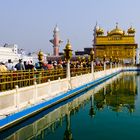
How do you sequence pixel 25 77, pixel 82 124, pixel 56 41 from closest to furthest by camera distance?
pixel 82 124 < pixel 25 77 < pixel 56 41

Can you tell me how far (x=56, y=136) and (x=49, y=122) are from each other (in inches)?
71.8

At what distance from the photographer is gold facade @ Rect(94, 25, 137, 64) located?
68.9 metres

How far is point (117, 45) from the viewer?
6938 centimetres

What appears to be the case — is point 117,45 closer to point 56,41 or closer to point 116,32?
point 116,32

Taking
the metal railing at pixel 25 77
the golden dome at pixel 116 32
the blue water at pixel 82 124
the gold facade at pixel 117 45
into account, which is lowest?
the blue water at pixel 82 124

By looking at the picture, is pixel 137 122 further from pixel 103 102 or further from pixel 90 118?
pixel 103 102

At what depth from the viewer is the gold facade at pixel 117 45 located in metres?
68.9

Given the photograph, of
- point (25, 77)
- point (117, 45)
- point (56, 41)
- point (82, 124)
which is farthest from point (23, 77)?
point (56, 41)

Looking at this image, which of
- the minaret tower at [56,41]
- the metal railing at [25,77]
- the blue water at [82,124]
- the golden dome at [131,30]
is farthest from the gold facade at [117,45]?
the blue water at [82,124]

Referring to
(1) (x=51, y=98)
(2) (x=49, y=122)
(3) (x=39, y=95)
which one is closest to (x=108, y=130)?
(2) (x=49, y=122)

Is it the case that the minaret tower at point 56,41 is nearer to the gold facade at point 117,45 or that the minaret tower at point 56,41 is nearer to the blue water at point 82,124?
the gold facade at point 117,45

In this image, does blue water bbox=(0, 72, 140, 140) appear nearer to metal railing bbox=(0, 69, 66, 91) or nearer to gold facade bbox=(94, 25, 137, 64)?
metal railing bbox=(0, 69, 66, 91)

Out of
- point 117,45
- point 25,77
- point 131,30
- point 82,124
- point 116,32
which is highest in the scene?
point 131,30

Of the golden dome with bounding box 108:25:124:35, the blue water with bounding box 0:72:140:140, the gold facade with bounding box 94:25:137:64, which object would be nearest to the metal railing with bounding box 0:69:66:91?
the blue water with bounding box 0:72:140:140
